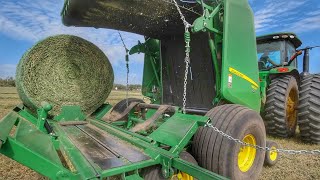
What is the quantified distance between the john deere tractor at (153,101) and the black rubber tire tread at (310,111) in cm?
35

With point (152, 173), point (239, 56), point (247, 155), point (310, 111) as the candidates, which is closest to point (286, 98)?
point (310, 111)

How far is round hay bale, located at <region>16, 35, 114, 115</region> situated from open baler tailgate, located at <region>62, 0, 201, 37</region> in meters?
0.48

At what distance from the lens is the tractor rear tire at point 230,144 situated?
3.04 m

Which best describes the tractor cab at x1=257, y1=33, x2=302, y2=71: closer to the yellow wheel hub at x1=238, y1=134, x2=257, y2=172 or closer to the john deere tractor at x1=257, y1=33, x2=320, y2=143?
the john deere tractor at x1=257, y1=33, x2=320, y2=143

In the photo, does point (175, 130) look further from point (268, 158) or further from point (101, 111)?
point (101, 111)

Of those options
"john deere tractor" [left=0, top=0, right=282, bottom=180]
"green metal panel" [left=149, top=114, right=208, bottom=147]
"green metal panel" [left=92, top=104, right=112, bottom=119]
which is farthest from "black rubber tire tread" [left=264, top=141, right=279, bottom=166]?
"green metal panel" [left=92, top=104, right=112, bottom=119]

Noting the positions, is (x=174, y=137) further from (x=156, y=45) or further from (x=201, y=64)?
(x=156, y=45)

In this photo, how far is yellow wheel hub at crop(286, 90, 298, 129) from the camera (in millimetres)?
6133

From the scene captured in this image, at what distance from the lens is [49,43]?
183 inches

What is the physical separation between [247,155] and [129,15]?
2516mm

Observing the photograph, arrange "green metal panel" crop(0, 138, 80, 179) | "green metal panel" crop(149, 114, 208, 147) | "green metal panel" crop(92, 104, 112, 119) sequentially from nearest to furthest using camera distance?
"green metal panel" crop(0, 138, 80, 179) < "green metal panel" crop(149, 114, 208, 147) < "green metal panel" crop(92, 104, 112, 119)

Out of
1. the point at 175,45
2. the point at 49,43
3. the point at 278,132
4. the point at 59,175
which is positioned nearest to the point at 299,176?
the point at 278,132

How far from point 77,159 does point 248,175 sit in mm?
2013

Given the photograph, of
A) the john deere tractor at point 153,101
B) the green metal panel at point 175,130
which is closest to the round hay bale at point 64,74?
the john deere tractor at point 153,101
